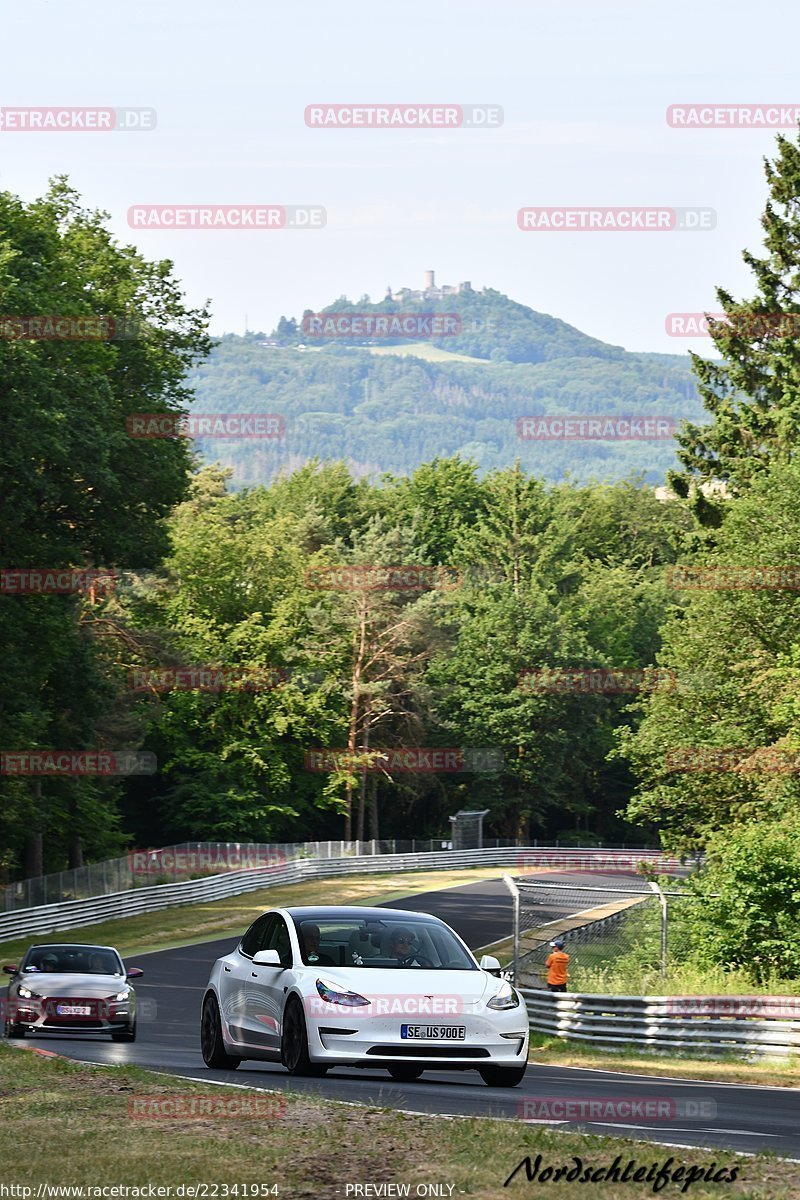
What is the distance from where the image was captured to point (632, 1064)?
22359 millimetres

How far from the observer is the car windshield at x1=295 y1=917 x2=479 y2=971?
588 inches

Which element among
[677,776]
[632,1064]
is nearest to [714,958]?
[632,1064]

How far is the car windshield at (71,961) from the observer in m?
23.4

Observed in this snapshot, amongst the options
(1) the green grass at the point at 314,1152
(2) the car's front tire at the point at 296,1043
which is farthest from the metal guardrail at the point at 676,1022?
(1) the green grass at the point at 314,1152

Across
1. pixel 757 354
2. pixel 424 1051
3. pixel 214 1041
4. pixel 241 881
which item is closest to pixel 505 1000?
pixel 424 1051

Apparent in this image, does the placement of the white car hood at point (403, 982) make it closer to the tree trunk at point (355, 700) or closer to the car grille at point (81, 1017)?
the car grille at point (81, 1017)

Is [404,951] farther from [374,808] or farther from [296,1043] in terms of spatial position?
[374,808]

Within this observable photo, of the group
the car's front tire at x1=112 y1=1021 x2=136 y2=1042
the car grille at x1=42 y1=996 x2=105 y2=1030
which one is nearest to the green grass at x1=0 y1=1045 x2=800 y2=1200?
the car grille at x1=42 y1=996 x2=105 y2=1030

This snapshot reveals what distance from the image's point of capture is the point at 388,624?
9619 centimetres

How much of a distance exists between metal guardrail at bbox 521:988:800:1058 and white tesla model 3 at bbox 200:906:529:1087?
23.1ft

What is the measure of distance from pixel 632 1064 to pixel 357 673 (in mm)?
70780

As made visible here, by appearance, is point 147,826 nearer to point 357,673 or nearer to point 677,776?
point 357,673

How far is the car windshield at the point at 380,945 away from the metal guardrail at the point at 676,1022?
7.26 meters

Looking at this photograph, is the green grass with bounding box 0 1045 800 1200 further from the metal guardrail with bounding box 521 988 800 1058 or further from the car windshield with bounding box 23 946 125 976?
the car windshield with bounding box 23 946 125 976
